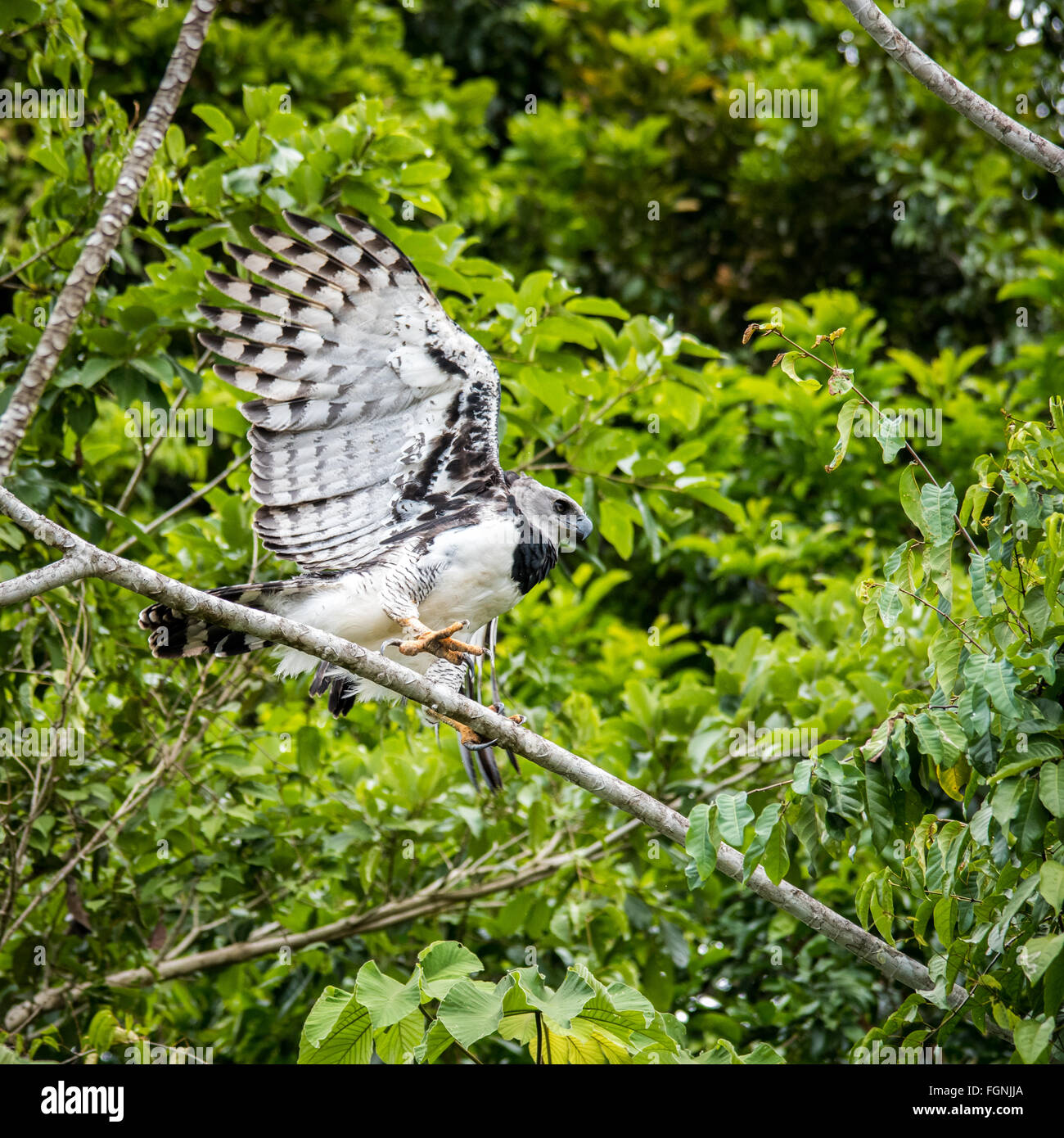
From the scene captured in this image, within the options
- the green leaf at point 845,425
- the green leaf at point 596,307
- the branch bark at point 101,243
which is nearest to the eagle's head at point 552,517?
the green leaf at point 596,307

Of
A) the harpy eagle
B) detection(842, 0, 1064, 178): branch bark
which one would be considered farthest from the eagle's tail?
detection(842, 0, 1064, 178): branch bark

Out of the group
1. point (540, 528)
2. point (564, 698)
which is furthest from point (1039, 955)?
point (564, 698)

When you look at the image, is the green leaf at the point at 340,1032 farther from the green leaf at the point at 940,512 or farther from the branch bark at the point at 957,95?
the branch bark at the point at 957,95

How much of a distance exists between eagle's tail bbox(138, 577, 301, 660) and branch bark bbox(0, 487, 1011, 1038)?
427mm

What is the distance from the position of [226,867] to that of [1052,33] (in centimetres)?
779

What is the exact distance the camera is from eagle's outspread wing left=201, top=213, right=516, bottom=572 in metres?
4.04

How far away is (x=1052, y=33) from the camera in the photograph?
903 cm

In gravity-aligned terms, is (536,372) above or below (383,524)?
above

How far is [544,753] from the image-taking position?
3705mm

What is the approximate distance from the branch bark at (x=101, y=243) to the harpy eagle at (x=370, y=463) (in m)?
0.54

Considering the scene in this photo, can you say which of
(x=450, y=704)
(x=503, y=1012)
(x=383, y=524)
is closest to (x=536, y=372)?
(x=383, y=524)

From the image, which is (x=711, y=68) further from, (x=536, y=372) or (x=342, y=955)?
(x=342, y=955)

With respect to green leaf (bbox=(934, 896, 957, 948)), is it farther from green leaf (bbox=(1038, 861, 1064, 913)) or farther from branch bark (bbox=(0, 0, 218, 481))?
branch bark (bbox=(0, 0, 218, 481))

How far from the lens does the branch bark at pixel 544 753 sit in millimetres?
3490
